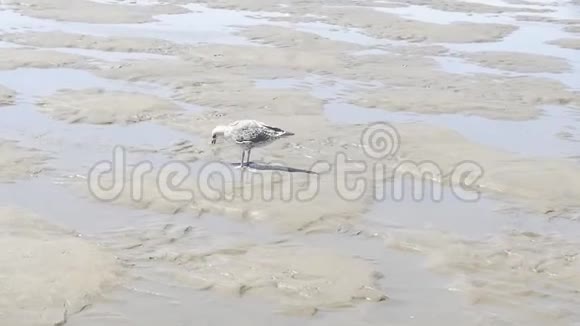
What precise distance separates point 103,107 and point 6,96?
2.20 meters

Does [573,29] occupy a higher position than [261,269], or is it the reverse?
[573,29]

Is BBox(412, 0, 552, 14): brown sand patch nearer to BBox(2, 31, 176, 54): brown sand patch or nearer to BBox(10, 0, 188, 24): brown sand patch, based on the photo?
BBox(10, 0, 188, 24): brown sand patch

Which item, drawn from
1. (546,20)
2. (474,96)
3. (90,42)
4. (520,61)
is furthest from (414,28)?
(90,42)

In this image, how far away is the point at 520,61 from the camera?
→ 20.9 m

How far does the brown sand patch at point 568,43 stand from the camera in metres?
23.7

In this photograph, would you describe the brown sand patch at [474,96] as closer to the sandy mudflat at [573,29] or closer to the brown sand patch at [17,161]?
the brown sand patch at [17,161]

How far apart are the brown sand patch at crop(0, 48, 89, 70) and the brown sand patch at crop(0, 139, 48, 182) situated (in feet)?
21.3

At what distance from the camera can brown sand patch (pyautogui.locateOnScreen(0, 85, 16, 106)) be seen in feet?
49.3

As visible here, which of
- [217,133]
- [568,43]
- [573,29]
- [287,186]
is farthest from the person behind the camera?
[573,29]

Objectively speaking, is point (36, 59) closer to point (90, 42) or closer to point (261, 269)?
point (90, 42)

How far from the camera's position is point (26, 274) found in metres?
7.97

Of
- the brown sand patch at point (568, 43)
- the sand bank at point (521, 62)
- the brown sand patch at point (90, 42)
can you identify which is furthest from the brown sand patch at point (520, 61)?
the brown sand patch at point (90, 42)

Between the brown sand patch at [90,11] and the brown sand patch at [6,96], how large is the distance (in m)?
10.4

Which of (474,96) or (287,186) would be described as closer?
(287,186)
